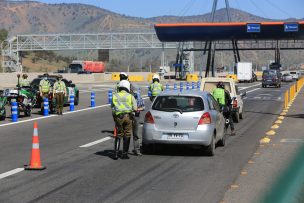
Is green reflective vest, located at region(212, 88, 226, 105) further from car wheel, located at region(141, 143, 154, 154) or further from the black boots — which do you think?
the black boots

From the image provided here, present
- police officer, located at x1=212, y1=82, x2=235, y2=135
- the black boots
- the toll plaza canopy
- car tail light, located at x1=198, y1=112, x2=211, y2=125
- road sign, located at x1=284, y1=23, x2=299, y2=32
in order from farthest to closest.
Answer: the toll plaza canopy
road sign, located at x1=284, y1=23, x2=299, y2=32
police officer, located at x1=212, y1=82, x2=235, y2=135
car tail light, located at x1=198, y1=112, x2=211, y2=125
the black boots

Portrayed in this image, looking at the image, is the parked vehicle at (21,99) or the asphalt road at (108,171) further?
the parked vehicle at (21,99)

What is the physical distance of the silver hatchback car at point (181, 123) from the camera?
41.5ft

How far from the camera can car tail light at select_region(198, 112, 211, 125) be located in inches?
500

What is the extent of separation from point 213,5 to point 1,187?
9567cm

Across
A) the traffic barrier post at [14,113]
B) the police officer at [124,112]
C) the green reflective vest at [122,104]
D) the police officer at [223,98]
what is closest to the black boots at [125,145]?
the police officer at [124,112]

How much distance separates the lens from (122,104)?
11.9 metres

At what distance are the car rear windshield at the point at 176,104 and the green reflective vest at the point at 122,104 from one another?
1.29 meters

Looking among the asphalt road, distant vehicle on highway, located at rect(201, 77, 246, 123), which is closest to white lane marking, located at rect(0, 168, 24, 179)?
the asphalt road

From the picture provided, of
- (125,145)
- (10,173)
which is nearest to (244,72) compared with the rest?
(125,145)

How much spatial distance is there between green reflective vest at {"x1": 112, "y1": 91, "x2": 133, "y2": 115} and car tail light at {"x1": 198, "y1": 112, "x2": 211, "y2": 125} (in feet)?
5.59

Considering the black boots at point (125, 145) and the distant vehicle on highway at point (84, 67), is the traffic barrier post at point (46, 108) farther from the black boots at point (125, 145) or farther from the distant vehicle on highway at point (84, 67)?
the distant vehicle on highway at point (84, 67)

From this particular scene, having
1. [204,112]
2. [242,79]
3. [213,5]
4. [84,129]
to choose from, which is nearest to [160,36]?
[242,79]

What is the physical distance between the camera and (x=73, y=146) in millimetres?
14570
